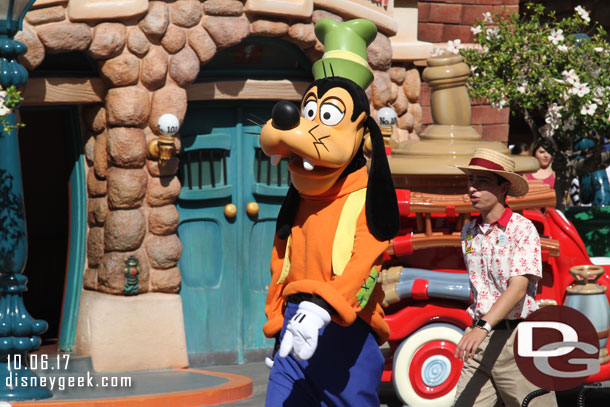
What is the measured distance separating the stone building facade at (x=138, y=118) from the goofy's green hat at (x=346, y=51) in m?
2.99

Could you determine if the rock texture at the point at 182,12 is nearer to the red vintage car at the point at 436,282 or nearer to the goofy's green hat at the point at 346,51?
the red vintage car at the point at 436,282

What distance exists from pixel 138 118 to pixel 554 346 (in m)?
4.32

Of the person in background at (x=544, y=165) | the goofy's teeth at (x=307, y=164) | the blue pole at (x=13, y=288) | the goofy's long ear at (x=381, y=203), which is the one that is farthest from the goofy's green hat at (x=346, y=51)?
the person in background at (x=544, y=165)

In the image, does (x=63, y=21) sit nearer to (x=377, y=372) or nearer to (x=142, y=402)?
A: (x=142, y=402)

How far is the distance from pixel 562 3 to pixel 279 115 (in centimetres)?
807

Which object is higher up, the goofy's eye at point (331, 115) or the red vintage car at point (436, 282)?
the goofy's eye at point (331, 115)

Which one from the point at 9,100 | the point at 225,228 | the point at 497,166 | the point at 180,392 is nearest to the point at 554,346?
the point at 497,166

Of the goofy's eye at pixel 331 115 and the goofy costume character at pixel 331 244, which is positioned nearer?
the goofy costume character at pixel 331 244

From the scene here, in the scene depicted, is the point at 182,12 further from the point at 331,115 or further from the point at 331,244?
the point at 331,244

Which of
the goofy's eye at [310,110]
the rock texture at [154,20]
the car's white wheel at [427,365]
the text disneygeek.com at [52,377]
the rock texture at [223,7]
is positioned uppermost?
the rock texture at [223,7]

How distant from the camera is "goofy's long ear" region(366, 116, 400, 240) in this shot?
19.0ft

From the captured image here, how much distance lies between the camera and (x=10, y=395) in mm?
7875

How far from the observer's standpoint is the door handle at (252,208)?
9.97 meters

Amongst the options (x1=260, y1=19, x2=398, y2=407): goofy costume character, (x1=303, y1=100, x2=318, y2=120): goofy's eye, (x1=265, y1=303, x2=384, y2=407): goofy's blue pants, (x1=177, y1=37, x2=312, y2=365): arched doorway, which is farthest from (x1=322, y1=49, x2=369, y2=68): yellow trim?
(x1=177, y1=37, x2=312, y2=365): arched doorway
